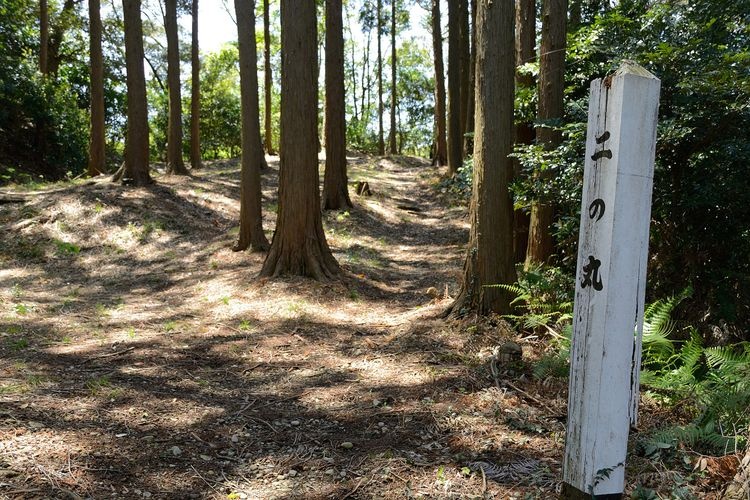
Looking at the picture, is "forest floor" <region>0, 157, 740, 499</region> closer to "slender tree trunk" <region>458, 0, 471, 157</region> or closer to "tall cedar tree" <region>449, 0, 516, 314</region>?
"tall cedar tree" <region>449, 0, 516, 314</region>

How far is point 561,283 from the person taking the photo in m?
7.11

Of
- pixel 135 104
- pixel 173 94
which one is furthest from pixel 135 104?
pixel 173 94

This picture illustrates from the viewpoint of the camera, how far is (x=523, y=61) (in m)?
8.98

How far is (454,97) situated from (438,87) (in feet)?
12.0

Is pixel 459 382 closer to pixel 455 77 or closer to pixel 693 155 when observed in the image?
pixel 693 155

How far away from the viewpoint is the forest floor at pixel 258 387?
12.4 feet

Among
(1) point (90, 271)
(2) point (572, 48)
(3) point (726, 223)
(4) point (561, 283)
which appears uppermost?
(2) point (572, 48)

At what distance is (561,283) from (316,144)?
4.69m

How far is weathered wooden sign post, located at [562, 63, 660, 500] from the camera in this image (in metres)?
2.82

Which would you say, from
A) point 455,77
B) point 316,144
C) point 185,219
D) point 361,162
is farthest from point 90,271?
point 361,162

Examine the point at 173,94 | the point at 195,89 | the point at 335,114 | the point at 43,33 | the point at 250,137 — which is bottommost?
the point at 250,137

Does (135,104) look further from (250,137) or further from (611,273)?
(611,273)

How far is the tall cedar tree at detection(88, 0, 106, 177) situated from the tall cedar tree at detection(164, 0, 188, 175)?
6.51 ft

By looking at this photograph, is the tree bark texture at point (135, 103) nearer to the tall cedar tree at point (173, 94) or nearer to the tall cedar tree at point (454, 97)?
the tall cedar tree at point (173, 94)
